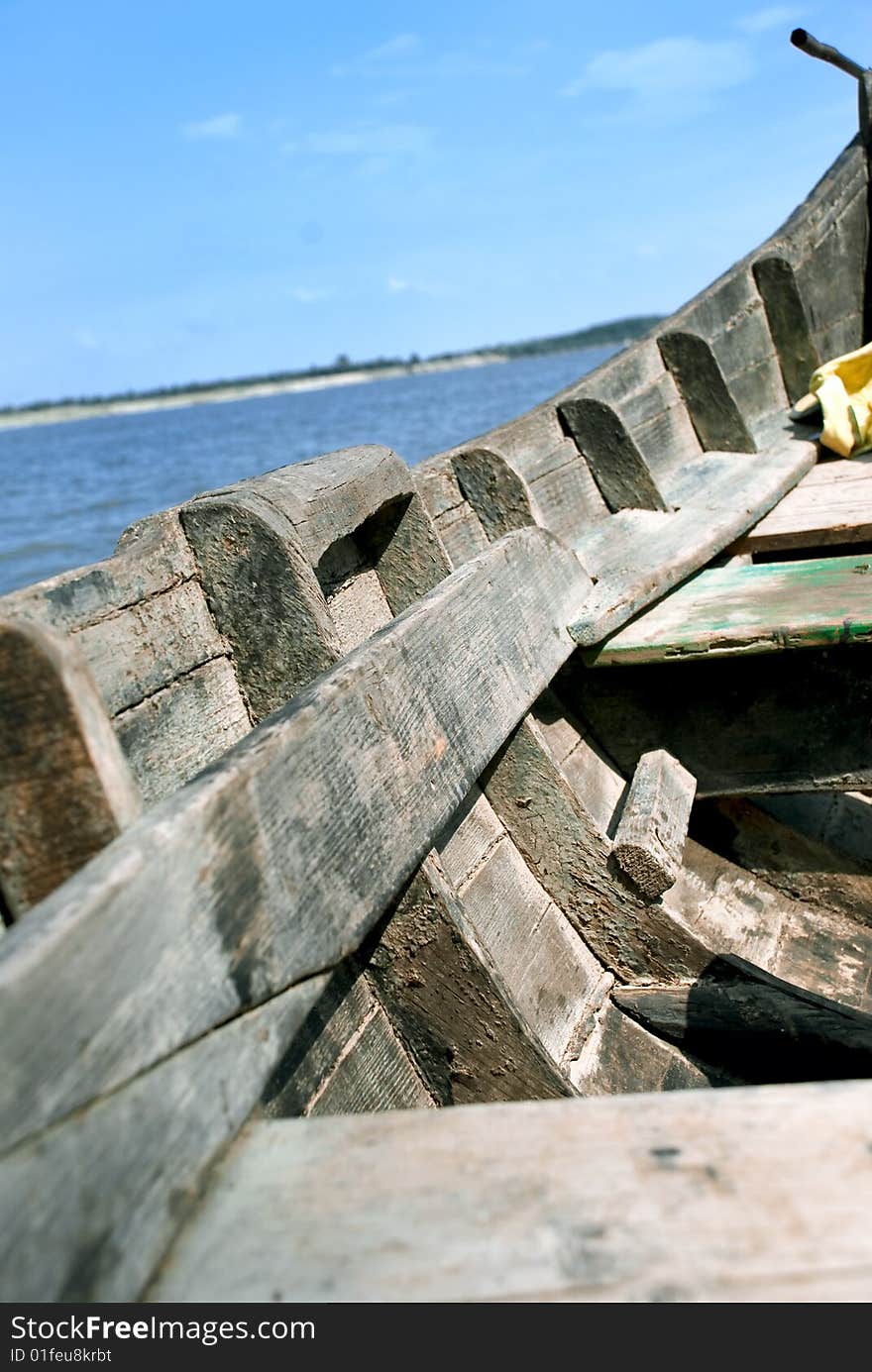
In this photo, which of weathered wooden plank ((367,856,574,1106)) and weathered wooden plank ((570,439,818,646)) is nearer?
weathered wooden plank ((367,856,574,1106))

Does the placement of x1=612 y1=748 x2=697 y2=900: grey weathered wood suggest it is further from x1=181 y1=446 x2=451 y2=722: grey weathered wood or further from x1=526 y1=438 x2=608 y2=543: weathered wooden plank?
x1=181 y1=446 x2=451 y2=722: grey weathered wood

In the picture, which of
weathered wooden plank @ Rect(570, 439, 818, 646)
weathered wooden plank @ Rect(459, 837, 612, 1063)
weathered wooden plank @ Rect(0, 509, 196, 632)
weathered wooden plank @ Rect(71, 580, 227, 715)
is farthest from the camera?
weathered wooden plank @ Rect(570, 439, 818, 646)

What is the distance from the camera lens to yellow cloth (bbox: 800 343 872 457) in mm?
5059

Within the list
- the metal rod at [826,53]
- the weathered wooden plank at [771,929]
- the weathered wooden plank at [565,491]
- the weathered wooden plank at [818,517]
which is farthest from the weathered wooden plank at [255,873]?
the metal rod at [826,53]

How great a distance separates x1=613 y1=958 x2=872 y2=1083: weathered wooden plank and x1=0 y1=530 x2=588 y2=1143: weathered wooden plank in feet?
2.97

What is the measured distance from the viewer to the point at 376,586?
9.51 feet

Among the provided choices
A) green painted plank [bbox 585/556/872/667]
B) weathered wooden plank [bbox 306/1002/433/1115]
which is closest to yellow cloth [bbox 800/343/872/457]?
green painted plank [bbox 585/556/872/667]

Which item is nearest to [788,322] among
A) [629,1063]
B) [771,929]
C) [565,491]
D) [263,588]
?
[565,491]

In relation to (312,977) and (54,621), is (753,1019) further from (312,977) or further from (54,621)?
(54,621)

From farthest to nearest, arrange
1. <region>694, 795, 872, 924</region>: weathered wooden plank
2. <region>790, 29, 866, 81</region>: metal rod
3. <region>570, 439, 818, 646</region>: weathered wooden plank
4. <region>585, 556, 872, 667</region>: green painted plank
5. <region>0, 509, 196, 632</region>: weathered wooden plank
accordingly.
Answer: <region>790, 29, 866, 81</region>: metal rod
<region>694, 795, 872, 924</region>: weathered wooden plank
<region>570, 439, 818, 646</region>: weathered wooden plank
<region>585, 556, 872, 667</region>: green painted plank
<region>0, 509, 196, 632</region>: weathered wooden plank

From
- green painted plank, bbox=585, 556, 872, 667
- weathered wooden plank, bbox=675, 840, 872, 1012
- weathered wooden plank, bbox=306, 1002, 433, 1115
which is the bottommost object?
weathered wooden plank, bbox=675, 840, 872, 1012

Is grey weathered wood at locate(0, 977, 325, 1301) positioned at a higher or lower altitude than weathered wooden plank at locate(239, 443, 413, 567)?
lower

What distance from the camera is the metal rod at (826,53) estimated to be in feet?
21.7

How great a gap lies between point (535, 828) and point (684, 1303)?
1.92m
